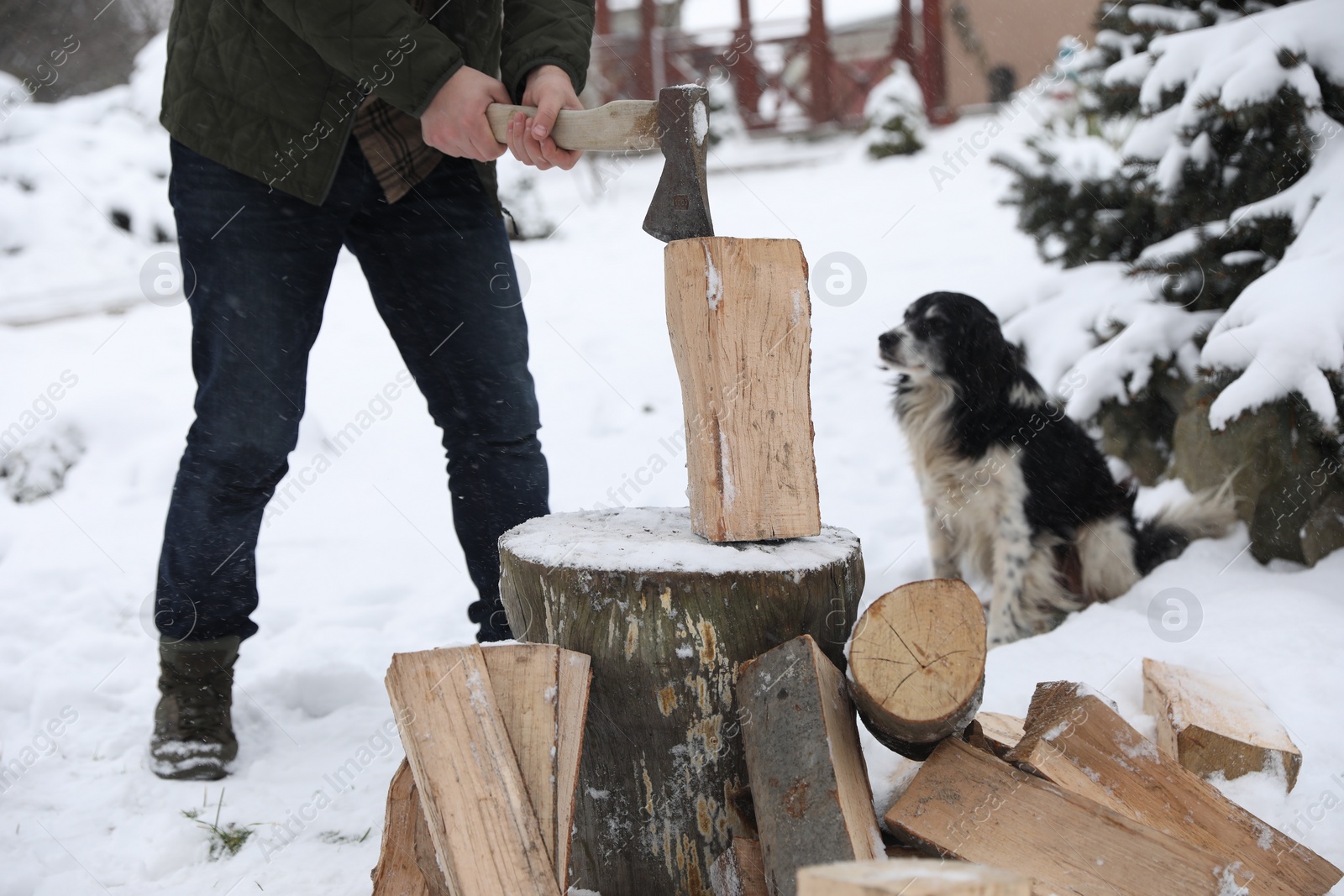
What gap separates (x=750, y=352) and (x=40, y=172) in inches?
355

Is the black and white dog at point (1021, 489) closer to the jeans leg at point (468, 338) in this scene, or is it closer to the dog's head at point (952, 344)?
the dog's head at point (952, 344)

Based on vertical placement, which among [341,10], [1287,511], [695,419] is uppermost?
[341,10]

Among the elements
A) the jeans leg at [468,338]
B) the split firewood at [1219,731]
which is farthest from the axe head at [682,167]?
the split firewood at [1219,731]

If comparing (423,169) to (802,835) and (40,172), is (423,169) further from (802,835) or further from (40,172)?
(40,172)

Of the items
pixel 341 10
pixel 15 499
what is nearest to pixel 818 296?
pixel 15 499

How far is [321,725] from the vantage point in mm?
2381

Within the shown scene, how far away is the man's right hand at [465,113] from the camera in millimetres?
1793

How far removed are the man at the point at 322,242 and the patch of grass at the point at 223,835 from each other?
8.3 inches

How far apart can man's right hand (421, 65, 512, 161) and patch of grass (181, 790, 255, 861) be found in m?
1.41

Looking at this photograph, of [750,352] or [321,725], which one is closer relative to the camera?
[750,352]

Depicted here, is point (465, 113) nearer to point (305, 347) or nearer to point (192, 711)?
point (305, 347)

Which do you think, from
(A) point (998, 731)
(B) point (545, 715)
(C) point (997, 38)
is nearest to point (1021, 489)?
(A) point (998, 731)

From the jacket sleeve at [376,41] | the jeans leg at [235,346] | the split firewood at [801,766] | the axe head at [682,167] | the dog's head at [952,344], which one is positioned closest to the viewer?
the split firewood at [801,766]

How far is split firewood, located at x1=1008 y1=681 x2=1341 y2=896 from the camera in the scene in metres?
1.44
